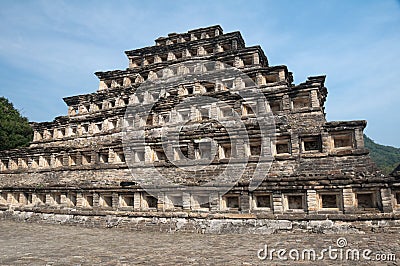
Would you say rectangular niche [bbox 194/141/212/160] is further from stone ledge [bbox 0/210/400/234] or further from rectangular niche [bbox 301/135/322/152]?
rectangular niche [bbox 301/135/322/152]

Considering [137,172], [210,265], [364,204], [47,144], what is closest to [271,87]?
[364,204]

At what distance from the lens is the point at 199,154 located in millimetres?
16453

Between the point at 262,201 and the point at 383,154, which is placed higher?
the point at 383,154

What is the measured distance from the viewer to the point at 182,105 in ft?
66.0

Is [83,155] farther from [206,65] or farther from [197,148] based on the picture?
[206,65]

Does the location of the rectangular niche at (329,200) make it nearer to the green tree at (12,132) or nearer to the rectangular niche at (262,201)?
the rectangular niche at (262,201)

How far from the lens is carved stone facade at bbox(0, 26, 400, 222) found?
508 inches

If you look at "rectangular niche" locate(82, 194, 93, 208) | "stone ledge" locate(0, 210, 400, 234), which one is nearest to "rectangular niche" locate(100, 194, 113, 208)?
"stone ledge" locate(0, 210, 400, 234)

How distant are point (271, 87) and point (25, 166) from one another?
1998 centimetres
